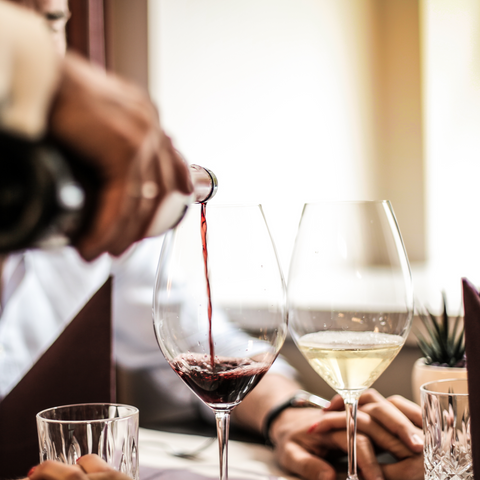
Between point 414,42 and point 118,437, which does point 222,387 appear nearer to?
point 118,437

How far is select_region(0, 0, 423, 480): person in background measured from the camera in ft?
0.66

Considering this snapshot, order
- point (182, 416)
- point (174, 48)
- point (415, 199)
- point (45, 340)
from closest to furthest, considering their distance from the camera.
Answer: point (182, 416), point (45, 340), point (174, 48), point (415, 199)

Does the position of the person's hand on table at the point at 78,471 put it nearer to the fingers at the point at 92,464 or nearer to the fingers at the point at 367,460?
the fingers at the point at 92,464

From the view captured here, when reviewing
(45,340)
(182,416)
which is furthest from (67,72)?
(45,340)

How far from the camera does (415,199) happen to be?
2328 millimetres

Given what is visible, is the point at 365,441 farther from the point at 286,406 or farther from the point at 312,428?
the point at 286,406

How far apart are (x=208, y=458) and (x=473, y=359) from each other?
31 centimetres

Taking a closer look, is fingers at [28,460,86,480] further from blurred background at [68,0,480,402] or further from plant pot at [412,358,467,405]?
blurred background at [68,0,480,402]

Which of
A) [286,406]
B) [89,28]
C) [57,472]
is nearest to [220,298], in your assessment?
[57,472]

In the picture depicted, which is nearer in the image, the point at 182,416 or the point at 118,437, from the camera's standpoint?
the point at 118,437

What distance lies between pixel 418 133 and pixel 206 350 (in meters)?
2.20

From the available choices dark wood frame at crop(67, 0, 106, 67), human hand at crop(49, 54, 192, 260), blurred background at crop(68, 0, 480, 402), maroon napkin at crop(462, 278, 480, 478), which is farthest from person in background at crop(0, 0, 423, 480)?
dark wood frame at crop(67, 0, 106, 67)

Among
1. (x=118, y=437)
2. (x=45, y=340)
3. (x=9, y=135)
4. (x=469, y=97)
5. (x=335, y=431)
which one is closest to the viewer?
(x=9, y=135)

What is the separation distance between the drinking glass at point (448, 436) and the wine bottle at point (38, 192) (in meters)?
0.35
